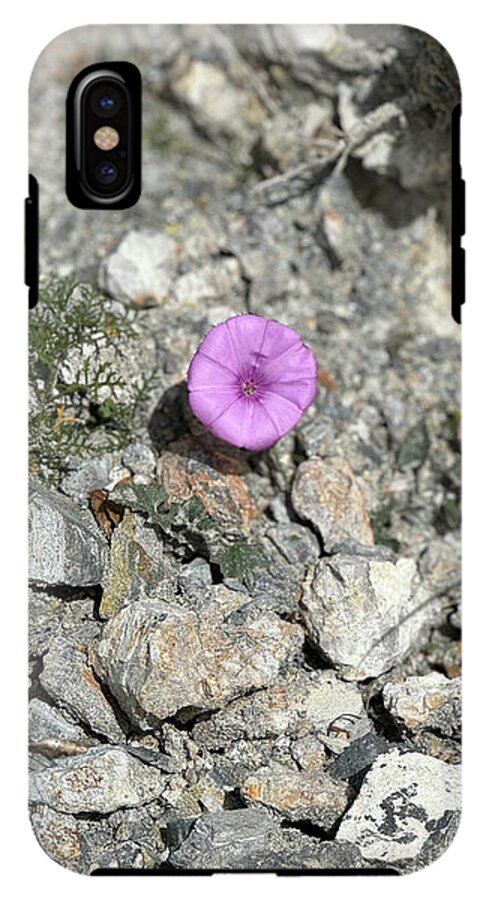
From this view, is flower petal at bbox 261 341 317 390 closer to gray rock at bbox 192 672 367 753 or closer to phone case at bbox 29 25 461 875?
phone case at bbox 29 25 461 875

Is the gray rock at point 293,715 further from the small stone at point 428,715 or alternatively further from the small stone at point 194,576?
the small stone at point 194,576

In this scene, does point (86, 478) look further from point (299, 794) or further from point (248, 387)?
point (299, 794)

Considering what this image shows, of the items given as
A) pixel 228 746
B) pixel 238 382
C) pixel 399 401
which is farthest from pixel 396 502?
pixel 228 746

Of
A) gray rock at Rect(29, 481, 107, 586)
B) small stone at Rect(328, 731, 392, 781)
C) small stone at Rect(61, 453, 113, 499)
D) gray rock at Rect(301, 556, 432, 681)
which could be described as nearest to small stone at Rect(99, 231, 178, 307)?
small stone at Rect(61, 453, 113, 499)

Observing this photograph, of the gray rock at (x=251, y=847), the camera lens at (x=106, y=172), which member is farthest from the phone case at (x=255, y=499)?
the camera lens at (x=106, y=172)

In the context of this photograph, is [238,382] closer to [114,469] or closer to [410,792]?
[114,469]
